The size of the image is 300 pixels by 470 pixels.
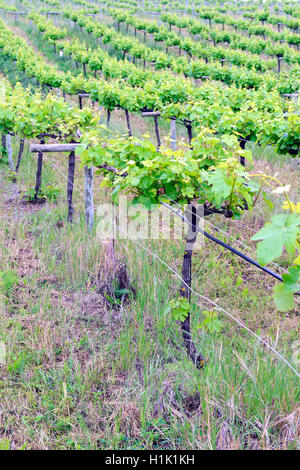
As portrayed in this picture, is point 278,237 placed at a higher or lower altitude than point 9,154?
higher

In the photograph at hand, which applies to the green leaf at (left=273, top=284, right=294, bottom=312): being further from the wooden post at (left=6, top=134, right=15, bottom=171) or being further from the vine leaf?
the wooden post at (left=6, top=134, right=15, bottom=171)

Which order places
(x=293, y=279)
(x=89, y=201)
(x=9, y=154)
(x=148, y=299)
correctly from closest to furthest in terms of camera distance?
(x=293, y=279)
(x=148, y=299)
(x=89, y=201)
(x=9, y=154)

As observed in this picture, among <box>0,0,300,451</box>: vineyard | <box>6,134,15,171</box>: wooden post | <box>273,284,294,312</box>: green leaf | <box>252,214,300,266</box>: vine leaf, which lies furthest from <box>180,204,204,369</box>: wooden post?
<box>6,134,15,171</box>: wooden post

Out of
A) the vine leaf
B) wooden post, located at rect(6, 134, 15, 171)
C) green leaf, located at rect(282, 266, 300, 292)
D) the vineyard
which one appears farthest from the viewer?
wooden post, located at rect(6, 134, 15, 171)

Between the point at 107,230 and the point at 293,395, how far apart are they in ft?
10.1

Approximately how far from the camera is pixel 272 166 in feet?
30.1

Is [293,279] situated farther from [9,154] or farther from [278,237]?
[9,154]

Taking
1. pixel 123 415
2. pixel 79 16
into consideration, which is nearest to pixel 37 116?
pixel 123 415

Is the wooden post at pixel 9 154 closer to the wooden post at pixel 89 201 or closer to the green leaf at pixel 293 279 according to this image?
the wooden post at pixel 89 201

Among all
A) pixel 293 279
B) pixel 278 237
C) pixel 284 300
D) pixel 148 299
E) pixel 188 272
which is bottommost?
pixel 148 299

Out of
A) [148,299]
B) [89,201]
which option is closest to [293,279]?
[148,299]

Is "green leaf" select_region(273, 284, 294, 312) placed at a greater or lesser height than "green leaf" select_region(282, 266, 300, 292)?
lesser

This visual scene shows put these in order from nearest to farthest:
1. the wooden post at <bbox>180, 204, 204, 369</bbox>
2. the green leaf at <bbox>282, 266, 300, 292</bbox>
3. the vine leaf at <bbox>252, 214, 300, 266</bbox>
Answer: the vine leaf at <bbox>252, 214, 300, 266</bbox> → the green leaf at <bbox>282, 266, 300, 292</bbox> → the wooden post at <bbox>180, 204, 204, 369</bbox>
